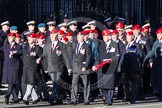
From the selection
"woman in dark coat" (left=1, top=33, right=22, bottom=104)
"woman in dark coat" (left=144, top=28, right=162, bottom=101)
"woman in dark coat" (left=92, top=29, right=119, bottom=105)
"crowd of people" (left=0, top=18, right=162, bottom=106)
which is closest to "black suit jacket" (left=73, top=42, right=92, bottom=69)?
"crowd of people" (left=0, top=18, right=162, bottom=106)

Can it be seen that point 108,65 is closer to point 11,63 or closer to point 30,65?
point 30,65

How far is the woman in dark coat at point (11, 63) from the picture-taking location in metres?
18.1

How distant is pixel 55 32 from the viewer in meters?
18.1

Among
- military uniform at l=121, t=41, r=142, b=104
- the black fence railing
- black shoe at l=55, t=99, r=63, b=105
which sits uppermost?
the black fence railing

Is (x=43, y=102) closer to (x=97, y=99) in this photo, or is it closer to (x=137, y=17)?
(x=97, y=99)

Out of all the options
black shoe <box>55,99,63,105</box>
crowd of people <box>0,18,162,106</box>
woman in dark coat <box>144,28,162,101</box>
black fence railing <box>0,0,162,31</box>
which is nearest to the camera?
crowd of people <box>0,18,162,106</box>

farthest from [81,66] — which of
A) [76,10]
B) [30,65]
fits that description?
[76,10]

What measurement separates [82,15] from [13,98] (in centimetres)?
472

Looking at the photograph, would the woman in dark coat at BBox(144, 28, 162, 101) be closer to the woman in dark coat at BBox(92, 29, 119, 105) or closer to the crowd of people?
the crowd of people

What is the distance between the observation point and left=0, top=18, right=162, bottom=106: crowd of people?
18.0 metres

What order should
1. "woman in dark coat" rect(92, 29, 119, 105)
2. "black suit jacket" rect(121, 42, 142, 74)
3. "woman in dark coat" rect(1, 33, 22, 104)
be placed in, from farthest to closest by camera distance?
"black suit jacket" rect(121, 42, 142, 74)
"woman in dark coat" rect(1, 33, 22, 104)
"woman in dark coat" rect(92, 29, 119, 105)

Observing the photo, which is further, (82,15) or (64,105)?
(82,15)

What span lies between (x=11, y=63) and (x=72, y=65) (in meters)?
1.53

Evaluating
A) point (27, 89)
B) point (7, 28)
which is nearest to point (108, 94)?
point (27, 89)
